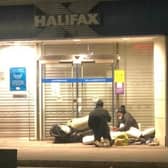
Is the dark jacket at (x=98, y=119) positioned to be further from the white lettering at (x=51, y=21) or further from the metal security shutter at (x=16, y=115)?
the white lettering at (x=51, y=21)

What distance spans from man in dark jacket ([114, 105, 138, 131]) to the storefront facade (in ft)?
2.53

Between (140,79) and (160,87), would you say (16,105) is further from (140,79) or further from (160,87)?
(160,87)

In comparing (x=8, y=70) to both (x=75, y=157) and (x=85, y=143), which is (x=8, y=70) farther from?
(x=75, y=157)

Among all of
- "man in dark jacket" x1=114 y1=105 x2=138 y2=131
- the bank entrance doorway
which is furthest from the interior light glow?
"man in dark jacket" x1=114 y1=105 x2=138 y2=131

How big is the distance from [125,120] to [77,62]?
263 centimetres

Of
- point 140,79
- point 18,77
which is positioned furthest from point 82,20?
point 18,77

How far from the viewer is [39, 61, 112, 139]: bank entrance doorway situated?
704 inches

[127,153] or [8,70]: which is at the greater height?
[8,70]

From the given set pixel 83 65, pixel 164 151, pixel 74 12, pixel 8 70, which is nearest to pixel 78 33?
pixel 74 12

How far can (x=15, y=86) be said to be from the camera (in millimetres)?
18297

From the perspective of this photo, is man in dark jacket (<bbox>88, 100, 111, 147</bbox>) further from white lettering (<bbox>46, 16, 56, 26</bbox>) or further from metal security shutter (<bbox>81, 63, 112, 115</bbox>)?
white lettering (<bbox>46, 16, 56, 26</bbox>)

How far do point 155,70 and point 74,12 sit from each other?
322 centimetres

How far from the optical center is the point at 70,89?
18.1 metres

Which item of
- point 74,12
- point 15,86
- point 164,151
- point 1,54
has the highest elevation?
point 74,12
